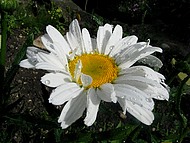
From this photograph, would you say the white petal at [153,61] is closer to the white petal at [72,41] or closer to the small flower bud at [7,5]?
the white petal at [72,41]

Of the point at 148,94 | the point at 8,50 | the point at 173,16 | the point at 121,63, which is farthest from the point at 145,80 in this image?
the point at 173,16

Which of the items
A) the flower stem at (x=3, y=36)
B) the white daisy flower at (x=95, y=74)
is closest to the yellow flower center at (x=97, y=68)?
the white daisy flower at (x=95, y=74)

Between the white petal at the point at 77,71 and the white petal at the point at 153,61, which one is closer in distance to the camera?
the white petal at the point at 77,71

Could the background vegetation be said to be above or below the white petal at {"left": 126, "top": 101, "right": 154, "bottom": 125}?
below

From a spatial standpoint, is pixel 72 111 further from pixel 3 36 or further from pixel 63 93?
pixel 3 36

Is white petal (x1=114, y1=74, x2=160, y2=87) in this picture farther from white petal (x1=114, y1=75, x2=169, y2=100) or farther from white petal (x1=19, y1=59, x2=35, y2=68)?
white petal (x1=19, y1=59, x2=35, y2=68)

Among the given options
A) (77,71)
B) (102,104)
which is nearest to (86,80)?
(77,71)

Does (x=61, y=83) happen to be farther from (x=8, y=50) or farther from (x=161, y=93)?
(x=8, y=50)

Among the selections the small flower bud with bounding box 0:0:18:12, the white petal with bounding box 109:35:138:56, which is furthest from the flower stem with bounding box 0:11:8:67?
the white petal with bounding box 109:35:138:56
